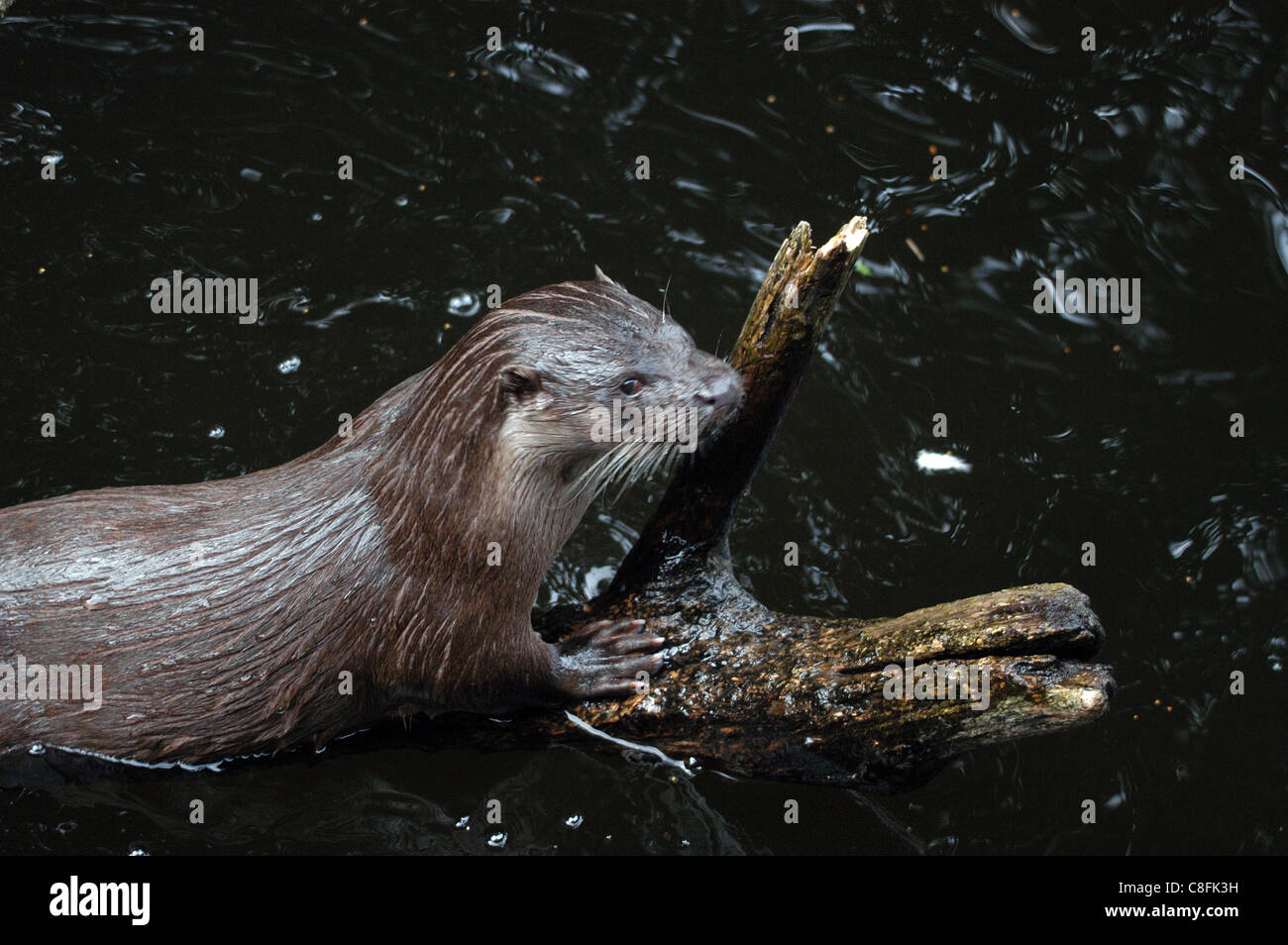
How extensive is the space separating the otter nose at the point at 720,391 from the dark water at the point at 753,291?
1246 millimetres

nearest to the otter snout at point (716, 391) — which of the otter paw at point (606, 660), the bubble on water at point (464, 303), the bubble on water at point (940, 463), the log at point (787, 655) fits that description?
the log at point (787, 655)

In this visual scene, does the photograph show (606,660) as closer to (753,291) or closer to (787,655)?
(787,655)

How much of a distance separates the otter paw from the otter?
8.1 inches

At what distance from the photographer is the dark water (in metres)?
3.96

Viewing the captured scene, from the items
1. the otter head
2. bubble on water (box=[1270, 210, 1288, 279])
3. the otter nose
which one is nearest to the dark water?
bubble on water (box=[1270, 210, 1288, 279])

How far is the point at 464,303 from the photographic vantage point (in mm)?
5355

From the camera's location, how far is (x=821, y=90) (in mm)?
6211

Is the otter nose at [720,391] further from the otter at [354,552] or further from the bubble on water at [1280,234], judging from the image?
the bubble on water at [1280,234]

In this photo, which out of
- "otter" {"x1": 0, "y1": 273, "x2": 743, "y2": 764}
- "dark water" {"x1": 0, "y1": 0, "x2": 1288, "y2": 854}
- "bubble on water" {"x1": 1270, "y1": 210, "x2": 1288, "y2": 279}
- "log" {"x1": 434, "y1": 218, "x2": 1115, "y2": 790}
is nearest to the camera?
"log" {"x1": 434, "y1": 218, "x2": 1115, "y2": 790}

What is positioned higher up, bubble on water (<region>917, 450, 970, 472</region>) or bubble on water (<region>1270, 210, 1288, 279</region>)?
bubble on water (<region>1270, 210, 1288, 279</region>)

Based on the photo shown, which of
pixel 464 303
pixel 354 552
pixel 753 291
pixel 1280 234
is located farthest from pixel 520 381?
pixel 1280 234

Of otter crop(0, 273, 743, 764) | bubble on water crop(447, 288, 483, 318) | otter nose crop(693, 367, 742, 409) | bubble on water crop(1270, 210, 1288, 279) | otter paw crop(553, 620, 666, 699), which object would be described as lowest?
otter paw crop(553, 620, 666, 699)

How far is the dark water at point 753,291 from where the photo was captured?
3.96 m

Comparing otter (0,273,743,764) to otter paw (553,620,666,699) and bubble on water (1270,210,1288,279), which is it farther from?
bubble on water (1270,210,1288,279)
